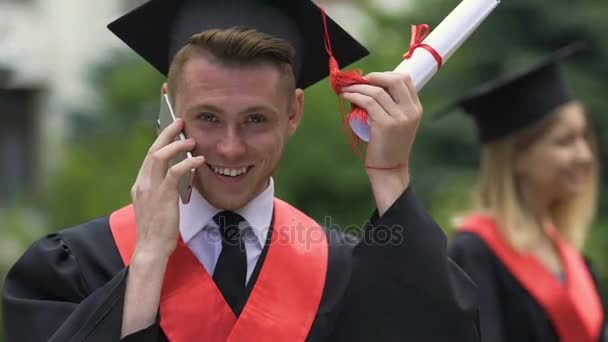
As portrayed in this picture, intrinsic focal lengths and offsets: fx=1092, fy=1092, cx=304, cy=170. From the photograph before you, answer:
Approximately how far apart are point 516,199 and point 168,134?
2384 mm

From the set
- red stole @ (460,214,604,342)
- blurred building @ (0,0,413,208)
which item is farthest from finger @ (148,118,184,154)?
blurred building @ (0,0,413,208)

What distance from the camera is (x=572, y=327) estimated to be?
4273mm

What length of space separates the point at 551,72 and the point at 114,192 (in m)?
4.62

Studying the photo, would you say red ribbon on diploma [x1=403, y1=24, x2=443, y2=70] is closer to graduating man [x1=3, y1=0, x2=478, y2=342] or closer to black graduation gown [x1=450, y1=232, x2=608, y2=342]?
graduating man [x1=3, y1=0, x2=478, y2=342]

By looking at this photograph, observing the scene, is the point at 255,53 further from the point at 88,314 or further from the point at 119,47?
the point at 119,47

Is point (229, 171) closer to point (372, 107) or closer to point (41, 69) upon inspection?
point (372, 107)

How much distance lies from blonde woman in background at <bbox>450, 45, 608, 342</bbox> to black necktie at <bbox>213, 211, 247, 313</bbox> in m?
1.78

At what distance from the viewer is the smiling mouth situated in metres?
2.46

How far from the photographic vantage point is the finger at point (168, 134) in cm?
239

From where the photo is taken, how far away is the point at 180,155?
94.5 inches

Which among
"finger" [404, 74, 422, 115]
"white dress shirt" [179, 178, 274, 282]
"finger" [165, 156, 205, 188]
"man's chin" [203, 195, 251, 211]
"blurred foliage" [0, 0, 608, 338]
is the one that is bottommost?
"blurred foliage" [0, 0, 608, 338]

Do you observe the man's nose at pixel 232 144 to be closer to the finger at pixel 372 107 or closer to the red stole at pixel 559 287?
the finger at pixel 372 107

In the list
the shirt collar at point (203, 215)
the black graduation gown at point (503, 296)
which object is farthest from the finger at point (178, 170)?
the black graduation gown at point (503, 296)

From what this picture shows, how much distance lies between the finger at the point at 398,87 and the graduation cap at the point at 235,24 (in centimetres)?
28
